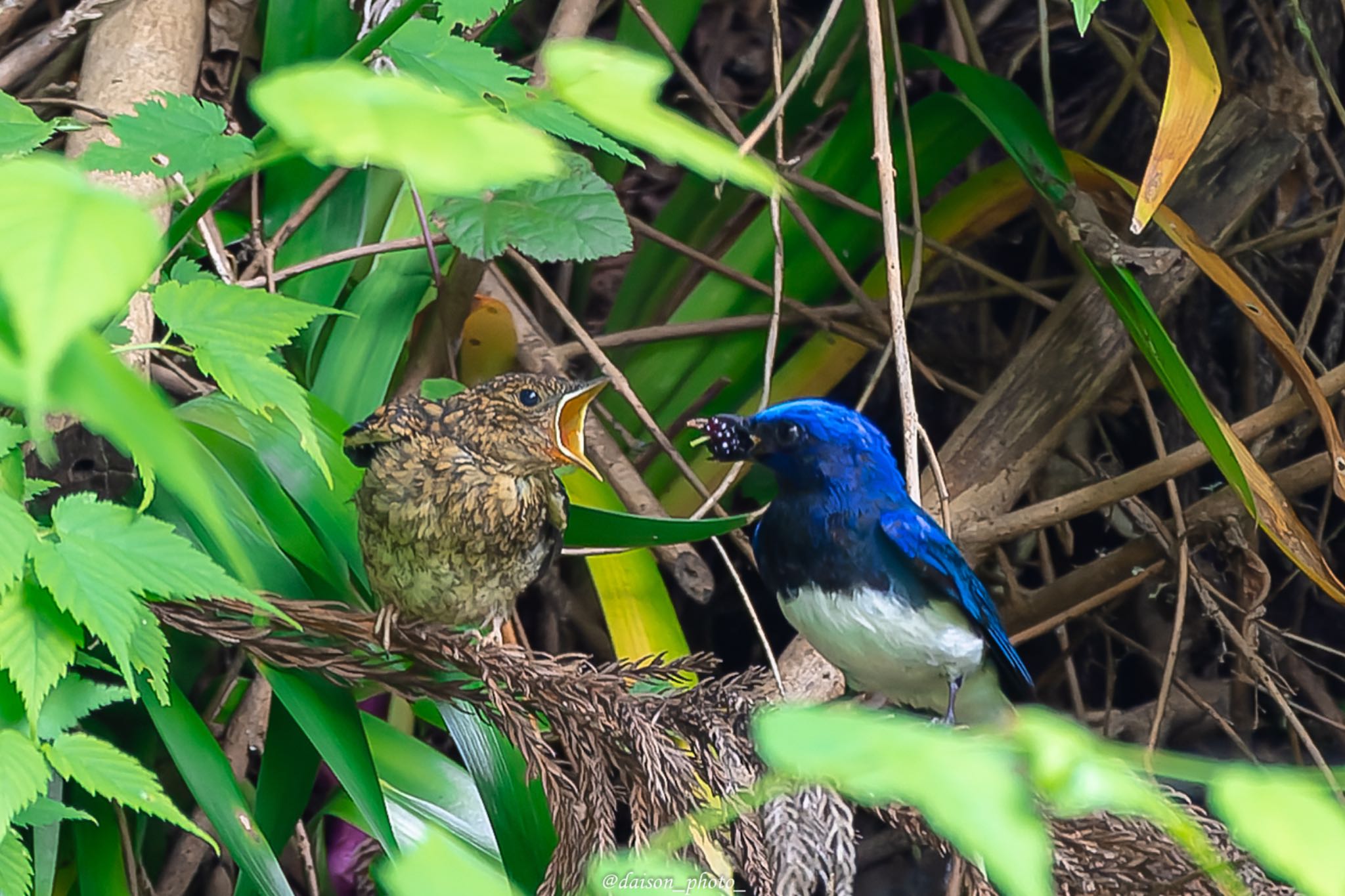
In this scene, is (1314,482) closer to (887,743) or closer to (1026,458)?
(1026,458)

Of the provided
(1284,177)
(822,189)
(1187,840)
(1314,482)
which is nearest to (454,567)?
(822,189)

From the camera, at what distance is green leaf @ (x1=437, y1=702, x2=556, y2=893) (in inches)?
56.0

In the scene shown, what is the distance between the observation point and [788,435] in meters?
1.70

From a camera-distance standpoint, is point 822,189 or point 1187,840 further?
point 822,189

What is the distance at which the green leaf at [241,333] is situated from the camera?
101 cm

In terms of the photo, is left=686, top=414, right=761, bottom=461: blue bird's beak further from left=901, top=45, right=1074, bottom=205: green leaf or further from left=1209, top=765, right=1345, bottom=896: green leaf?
left=1209, top=765, right=1345, bottom=896: green leaf

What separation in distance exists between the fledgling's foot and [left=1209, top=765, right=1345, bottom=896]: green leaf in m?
1.17

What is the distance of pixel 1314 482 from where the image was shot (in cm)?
216

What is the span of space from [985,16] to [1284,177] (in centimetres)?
66

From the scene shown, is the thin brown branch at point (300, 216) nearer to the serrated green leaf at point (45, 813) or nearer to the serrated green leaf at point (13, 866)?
the serrated green leaf at point (45, 813)

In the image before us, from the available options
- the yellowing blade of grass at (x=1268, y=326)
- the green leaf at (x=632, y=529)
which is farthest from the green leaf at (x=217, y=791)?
the yellowing blade of grass at (x=1268, y=326)

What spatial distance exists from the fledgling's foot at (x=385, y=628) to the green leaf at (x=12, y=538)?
42 centimetres

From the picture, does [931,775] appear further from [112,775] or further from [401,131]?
[112,775]

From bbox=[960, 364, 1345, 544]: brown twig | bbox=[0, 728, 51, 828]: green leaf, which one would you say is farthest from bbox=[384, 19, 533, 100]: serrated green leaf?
bbox=[960, 364, 1345, 544]: brown twig
